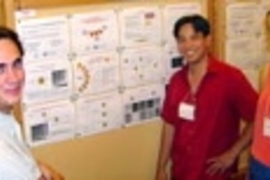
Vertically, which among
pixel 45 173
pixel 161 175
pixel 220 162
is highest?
pixel 45 173

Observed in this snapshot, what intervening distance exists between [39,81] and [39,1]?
0.35 meters

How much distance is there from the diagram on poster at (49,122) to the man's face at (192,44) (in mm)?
587

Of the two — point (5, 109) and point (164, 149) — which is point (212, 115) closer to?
point (164, 149)

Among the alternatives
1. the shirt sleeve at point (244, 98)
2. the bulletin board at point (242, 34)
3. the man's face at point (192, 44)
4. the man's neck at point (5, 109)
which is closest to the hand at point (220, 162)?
the shirt sleeve at point (244, 98)

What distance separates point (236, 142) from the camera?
8.38 ft

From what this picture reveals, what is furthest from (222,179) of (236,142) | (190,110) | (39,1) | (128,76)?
(39,1)

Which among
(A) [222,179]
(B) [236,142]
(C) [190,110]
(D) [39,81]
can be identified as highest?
(D) [39,81]

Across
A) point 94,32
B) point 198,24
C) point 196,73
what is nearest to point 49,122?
point 94,32

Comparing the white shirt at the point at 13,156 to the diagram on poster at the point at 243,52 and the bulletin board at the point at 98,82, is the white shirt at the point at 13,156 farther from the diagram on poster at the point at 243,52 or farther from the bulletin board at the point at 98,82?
the diagram on poster at the point at 243,52

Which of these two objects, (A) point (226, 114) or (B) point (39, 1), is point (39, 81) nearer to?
(B) point (39, 1)

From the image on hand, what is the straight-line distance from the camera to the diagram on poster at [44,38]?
7.88 feet

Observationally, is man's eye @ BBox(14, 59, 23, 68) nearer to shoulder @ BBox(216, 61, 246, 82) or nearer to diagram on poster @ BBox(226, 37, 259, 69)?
shoulder @ BBox(216, 61, 246, 82)

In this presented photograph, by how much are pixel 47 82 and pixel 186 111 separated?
2.10ft

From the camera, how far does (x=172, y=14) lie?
2875 mm
